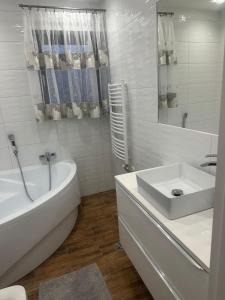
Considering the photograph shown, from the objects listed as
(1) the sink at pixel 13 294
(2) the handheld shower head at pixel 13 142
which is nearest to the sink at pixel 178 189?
(1) the sink at pixel 13 294

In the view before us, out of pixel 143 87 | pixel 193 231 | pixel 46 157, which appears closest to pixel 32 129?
pixel 46 157

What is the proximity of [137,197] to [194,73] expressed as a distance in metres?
0.88

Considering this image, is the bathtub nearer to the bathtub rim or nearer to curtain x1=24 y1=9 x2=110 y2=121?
the bathtub rim

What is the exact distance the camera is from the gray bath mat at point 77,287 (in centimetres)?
152

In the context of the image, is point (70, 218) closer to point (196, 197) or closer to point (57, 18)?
point (196, 197)

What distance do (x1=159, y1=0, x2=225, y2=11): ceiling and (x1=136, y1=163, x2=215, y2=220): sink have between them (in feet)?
3.05

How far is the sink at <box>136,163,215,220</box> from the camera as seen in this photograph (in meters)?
1.02

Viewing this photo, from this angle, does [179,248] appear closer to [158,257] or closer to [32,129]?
[158,257]

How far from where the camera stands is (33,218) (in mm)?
1677

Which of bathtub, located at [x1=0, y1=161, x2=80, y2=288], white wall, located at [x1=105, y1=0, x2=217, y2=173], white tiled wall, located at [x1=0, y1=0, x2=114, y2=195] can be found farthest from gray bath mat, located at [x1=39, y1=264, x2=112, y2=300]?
white tiled wall, located at [x1=0, y1=0, x2=114, y2=195]

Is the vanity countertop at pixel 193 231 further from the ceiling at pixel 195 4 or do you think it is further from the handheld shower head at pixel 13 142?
the handheld shower head at pixel 13 142

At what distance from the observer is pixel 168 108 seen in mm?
1581

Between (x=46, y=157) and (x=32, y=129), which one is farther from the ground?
(x=32, y=129)

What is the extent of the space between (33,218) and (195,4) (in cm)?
190
